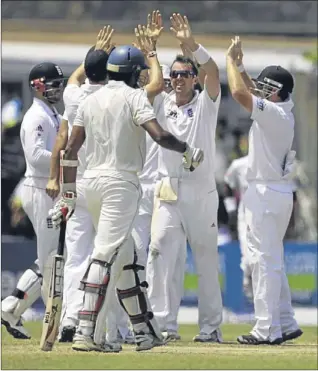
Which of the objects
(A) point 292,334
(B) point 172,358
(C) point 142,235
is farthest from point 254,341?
(B) point 172,358

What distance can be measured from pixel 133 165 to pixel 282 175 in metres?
1.95

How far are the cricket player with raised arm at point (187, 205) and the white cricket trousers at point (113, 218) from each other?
1416mm

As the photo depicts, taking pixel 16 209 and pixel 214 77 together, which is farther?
pixel 16 209

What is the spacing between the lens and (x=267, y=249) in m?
12.2

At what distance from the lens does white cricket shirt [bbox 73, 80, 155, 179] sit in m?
10.7

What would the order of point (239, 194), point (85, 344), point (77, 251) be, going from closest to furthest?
point (85, 344), point (77, 251), point (239, 194)

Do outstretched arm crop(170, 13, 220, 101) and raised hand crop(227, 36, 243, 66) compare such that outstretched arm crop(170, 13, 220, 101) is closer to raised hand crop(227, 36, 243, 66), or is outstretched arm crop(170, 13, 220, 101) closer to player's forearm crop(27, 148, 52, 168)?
raised hand crop(227, 36, 243, 66)

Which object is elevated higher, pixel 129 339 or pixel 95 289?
pixel 95 289

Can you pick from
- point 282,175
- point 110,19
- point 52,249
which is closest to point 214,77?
point 282,175

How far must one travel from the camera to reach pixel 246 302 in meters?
18.6

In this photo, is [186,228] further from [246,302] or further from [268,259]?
[246,302]

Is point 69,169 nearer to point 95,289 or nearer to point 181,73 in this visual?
point 95,289

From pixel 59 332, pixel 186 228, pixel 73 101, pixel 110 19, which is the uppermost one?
pixel 110 19

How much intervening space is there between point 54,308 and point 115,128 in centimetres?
147
